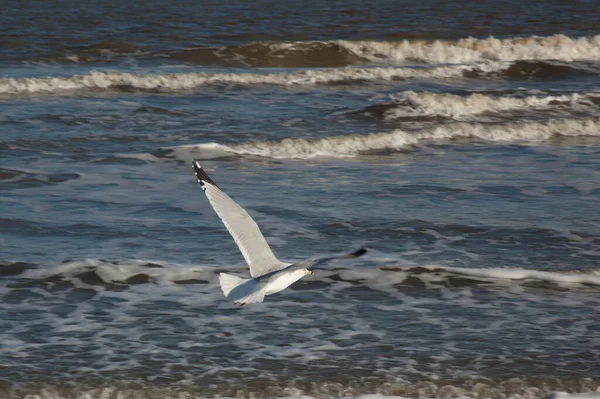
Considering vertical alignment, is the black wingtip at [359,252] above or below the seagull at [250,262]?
above

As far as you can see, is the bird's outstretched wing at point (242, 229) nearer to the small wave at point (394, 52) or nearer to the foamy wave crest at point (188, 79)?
the foamy wave crest at point (188, 79)

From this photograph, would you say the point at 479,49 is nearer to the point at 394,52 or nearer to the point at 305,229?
the point at 394,52

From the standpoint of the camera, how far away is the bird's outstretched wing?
6.32 meters

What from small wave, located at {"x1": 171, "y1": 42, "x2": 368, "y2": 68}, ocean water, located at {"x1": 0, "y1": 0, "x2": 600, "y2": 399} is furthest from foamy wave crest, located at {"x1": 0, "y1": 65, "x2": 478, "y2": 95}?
small wave, located at {"x1": 171, "y1": 42, "x2": 368, "y2": 68}

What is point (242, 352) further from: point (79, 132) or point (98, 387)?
point (79, 132)

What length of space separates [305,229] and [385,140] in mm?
4398

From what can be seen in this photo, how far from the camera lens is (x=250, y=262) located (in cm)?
635

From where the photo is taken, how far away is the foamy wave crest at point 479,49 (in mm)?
22094

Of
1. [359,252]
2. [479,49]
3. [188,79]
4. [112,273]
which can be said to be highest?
[359,252]

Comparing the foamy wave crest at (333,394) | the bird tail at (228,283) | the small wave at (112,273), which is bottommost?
the foamy wave crest at (333,394)

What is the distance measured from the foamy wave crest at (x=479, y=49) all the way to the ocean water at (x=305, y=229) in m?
2.32

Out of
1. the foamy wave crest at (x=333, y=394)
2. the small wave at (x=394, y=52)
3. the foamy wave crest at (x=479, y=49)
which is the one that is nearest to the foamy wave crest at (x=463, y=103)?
the small wave at (x=394, y=52)

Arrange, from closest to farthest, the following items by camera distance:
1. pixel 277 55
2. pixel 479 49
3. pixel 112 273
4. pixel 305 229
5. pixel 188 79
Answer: pixel 112 273
pixel 305 229
pixel 188 79
pixel 277 55
pixel 479 49

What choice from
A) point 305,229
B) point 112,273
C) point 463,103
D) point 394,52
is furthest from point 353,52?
point 112,273
